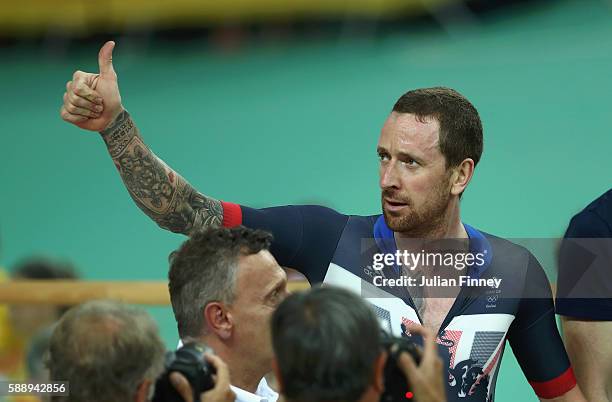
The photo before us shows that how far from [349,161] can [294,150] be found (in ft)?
2.33

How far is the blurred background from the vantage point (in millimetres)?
7289

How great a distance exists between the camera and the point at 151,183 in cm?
249

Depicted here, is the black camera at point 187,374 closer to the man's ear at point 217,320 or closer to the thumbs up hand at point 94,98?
the man's ear at point 217,320

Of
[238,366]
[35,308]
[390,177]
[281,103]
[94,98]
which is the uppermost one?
[281,103]

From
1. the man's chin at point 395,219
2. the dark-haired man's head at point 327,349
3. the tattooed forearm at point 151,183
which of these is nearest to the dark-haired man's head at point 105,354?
the dark-haired man's head at point 327,349

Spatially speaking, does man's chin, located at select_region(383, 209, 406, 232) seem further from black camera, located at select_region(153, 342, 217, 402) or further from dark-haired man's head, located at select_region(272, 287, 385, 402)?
dark-haired man's head, located at select_region(272, 287, 385, 402)

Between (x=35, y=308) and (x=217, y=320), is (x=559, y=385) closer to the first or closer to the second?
(x=217, y=320)

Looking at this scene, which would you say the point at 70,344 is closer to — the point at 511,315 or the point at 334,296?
the point at 334,296

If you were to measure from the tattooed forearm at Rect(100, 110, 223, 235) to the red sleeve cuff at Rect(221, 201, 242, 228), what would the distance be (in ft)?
0.08

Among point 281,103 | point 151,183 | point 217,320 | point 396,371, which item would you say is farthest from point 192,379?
point 281,103

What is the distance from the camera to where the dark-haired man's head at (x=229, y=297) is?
2.25 metres

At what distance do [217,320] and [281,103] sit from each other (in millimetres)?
7599

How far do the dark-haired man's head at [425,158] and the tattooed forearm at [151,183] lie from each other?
42 cm

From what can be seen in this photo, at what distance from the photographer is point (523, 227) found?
6.42 m
